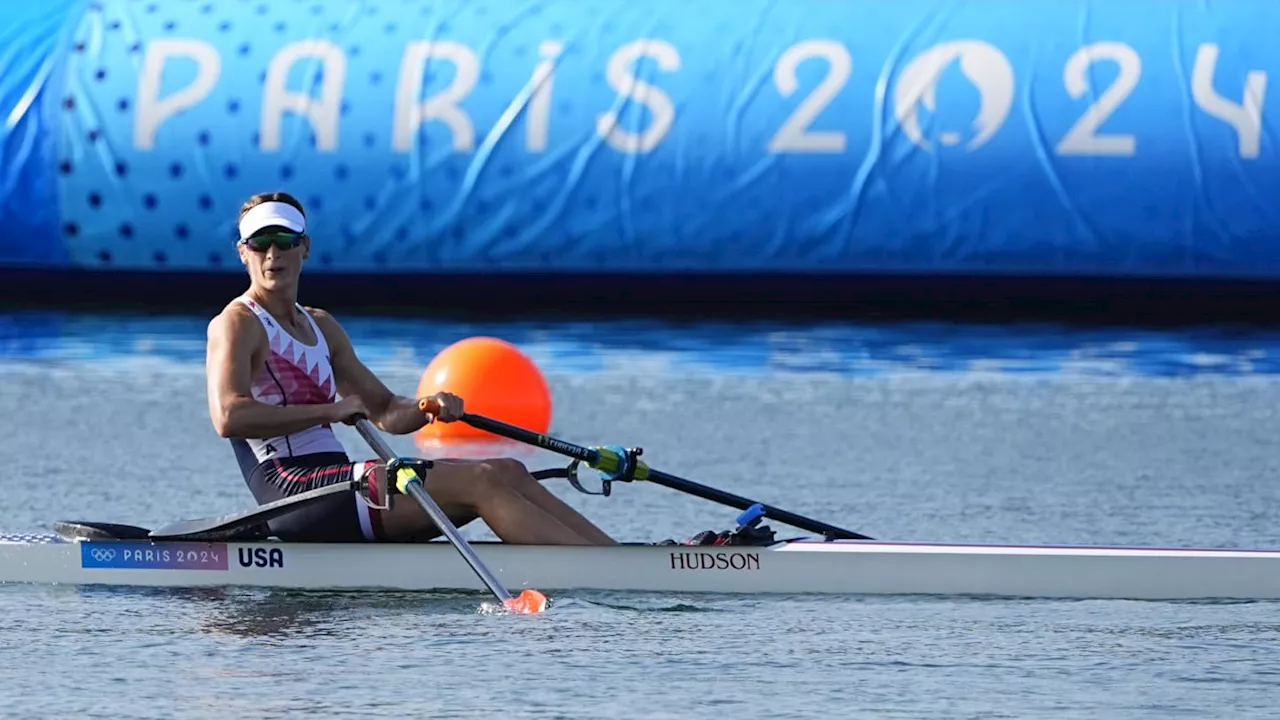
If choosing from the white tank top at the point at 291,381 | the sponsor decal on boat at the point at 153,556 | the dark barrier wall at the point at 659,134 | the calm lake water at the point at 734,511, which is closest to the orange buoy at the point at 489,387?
the calm lake water at the point at 734,511

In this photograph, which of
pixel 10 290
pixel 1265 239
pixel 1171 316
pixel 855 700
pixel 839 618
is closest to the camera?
pixel 855 700

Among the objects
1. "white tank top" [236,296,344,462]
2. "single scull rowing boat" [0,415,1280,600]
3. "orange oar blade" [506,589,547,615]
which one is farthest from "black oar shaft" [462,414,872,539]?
"orange oar blade" [506,589,547,615]

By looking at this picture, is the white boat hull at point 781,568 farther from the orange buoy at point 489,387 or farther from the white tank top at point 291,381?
the orange buoy at point 489,387

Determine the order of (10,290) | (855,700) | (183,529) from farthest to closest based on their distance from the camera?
(10,290) → (183,529) → (855,700)

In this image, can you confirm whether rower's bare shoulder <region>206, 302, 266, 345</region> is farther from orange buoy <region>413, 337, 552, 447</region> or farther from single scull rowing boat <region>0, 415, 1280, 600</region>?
orange buoy <region>413, 337, 552, 447</region>

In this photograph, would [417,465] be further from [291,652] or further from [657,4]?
[657,4]

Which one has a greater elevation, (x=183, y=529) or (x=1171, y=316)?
(x=1171, y=316)

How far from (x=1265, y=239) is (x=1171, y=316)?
149 centimetres

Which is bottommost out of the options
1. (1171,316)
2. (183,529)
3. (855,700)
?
(855,700)

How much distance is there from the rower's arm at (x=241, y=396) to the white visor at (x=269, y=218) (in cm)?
28

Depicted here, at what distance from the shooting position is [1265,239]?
17500mm

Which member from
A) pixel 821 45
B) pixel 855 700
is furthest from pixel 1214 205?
pixel 855 700

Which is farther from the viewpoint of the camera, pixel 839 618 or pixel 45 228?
Result: pixel 45 228

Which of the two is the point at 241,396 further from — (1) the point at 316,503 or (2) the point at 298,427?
(1) the point at 316,503
